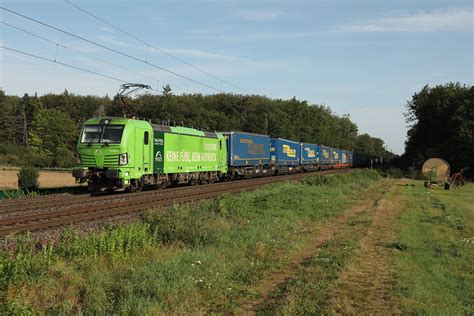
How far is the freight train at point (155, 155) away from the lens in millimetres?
21375

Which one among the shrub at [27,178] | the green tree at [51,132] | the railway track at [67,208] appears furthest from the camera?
the green tree at [51,132]

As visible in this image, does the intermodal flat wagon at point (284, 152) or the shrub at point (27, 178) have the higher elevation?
the intermodal flat wagon at point (284, 152)

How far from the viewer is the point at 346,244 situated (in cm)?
1220

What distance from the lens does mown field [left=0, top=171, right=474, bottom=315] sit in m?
7.13

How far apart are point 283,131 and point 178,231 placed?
92791 millimetres

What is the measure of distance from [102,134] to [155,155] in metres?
3.39

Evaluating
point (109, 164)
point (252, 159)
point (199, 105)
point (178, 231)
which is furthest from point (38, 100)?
point (178, 231)

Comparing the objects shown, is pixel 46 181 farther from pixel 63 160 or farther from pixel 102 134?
pixel 63 160

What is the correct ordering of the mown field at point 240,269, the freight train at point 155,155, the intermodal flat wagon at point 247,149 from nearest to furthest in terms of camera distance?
the mown field at point 240,269, the freight train at point 155,155, the intermodal flat wagon at point 247,149

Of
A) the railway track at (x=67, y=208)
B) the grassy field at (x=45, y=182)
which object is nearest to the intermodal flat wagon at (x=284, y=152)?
the grassy field at (x=45, y=182)

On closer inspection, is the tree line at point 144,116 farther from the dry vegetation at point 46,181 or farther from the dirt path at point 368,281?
the dirt path at point 368,281

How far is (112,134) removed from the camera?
21.6 m

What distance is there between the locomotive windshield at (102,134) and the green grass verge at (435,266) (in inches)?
500

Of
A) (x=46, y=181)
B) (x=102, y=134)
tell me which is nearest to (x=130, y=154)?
(x=102, y=134)
